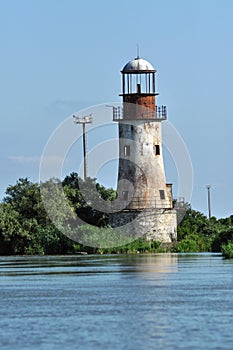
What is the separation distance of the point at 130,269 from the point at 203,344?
89.9 ft

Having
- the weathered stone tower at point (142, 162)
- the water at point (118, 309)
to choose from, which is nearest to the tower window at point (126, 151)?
the weathered stone tower at point (142, 162)

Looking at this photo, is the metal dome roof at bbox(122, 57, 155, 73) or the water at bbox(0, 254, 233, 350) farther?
the metal dome roof at bbox(122, 57, 155, 73)

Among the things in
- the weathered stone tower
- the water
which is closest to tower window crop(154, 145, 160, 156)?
the weathered stone tower

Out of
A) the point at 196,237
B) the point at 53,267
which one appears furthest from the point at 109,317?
the point at 196,237

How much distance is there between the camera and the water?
2762cm

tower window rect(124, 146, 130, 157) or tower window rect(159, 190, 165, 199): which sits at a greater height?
tower window rect(124, 146, 130, 157)

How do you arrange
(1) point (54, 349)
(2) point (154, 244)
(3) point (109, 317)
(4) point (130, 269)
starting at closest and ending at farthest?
(1) point (54, 349) → (3) point (109, 317) → (4) point (130, 269) → (2) point (154, 244)

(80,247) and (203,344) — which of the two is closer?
(203,344)

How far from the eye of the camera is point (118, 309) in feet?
111

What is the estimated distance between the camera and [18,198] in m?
84.7

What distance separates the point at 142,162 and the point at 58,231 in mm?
7584

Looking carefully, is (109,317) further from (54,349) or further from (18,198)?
(18,198)

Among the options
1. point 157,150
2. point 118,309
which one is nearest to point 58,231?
point 157,150

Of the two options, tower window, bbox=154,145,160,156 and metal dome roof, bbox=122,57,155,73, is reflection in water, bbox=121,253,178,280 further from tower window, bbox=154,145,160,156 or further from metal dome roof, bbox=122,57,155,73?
metal dome roof, bbox=122,57,155,73
